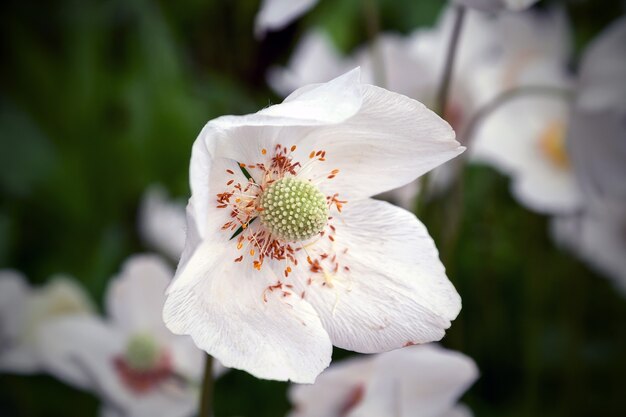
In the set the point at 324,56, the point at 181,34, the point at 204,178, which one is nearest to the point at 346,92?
the point at 204,178

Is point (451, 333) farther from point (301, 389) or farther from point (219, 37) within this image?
point (219, 37)

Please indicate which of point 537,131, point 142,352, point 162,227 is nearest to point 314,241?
point 142,352

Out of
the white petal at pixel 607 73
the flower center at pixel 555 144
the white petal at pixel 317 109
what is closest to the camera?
the white petal at pixel 317 109

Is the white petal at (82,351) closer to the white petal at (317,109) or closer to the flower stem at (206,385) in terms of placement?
the flower stem at (206,385)

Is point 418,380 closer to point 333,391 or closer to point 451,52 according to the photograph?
point 333,391

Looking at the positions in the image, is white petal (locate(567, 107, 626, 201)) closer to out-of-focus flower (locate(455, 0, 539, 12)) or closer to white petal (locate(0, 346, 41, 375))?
out-of-focus flower (locate(455, 0, 539, 12))

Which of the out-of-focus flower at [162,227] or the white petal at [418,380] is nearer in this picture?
the white petal at [418,380]

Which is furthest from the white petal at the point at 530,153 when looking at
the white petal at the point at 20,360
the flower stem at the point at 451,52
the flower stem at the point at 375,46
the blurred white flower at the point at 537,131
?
the white petal at the point at 20,360
